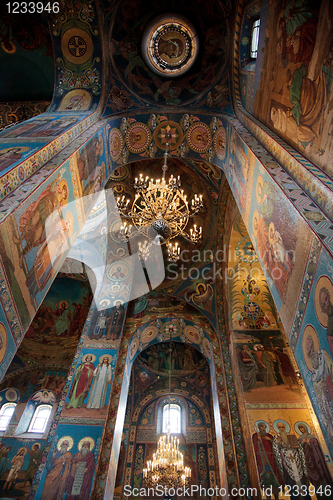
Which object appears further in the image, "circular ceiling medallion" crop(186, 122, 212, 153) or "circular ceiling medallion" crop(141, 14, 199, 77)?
"circular ceiling medallion" crop(186, 122, 212, 153)

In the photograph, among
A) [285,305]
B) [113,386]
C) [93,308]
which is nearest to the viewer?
[285,305]

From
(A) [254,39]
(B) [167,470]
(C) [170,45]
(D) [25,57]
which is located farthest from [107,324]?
(A) [254,39]

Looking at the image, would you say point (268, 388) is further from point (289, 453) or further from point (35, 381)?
point (35, 381)

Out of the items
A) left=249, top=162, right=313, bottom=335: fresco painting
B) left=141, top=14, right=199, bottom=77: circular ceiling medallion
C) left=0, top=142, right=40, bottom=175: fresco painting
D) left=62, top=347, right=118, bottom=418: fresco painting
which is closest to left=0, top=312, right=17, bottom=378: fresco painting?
left=0, top=142, right=40, bottom=175: fresco painting

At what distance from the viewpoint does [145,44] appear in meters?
6.90

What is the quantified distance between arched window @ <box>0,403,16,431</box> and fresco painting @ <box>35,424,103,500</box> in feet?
17.9

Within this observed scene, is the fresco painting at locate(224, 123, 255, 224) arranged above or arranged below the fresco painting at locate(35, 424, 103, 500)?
above

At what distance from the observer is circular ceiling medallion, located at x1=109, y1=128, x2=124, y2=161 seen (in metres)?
7.22

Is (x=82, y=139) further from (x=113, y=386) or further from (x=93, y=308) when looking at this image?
(x=113, y=386)

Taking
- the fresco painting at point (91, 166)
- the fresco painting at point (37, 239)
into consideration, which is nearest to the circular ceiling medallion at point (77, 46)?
the fresco painting at point (91, 166)

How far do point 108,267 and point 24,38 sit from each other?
6.55 metres

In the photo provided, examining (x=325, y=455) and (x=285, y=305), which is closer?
(x=285, y=305)

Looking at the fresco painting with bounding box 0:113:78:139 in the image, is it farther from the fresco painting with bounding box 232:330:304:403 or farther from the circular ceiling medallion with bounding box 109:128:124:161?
the fresco painting with bounding box 232:330:304:403

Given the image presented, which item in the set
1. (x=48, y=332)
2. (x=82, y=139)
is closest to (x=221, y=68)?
(x=82, y=139)
